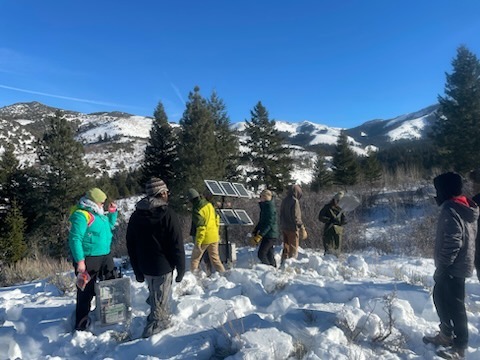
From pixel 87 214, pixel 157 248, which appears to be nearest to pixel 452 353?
pixel 157 248

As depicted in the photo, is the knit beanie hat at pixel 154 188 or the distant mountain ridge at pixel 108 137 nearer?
the knit beanie hat at pixel 154 188

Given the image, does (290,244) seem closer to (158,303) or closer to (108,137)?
(158,303)

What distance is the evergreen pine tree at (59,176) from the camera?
27250 millimetres

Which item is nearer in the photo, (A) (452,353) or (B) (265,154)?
(A) (452,353)

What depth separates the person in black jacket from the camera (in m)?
4.28

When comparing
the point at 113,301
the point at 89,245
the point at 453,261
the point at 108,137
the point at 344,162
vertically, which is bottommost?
the point at 113,301

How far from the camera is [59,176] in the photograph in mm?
28281

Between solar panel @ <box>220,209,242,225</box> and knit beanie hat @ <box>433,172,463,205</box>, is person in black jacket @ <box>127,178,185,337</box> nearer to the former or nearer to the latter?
knit beanie hat @ <box>433,172,463,205</box>

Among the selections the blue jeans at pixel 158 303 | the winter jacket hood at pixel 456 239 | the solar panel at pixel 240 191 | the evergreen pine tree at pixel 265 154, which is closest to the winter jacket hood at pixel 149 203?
the blue jeans at pixel 158 303

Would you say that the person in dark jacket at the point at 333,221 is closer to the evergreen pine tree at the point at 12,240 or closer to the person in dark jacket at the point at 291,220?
the person in dark jacket at the point at 291,220

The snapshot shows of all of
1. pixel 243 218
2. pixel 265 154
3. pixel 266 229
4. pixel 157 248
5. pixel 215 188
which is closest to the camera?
pixel 157 248

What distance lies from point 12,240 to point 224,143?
1809 centimetres

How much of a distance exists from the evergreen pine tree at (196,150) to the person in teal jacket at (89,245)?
22583 millimetres

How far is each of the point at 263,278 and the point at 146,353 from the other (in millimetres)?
2427
